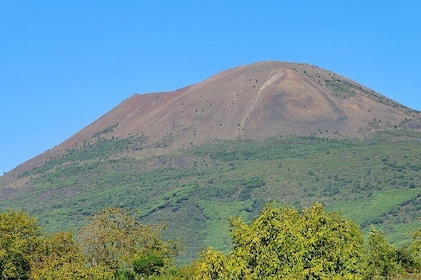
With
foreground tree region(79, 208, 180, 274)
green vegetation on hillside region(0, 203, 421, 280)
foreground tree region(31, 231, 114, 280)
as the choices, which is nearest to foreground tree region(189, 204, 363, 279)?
green vegetation on hillside region(0, 203, 421, 280)

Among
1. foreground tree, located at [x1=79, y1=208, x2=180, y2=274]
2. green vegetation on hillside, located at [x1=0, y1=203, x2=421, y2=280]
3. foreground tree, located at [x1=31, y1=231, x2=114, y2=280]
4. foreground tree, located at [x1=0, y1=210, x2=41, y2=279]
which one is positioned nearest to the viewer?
green vegetation on hillside, located at [x1=0, y1=203, x2=421, y2=280]

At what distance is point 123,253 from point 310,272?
42.1m

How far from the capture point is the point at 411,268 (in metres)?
73.1

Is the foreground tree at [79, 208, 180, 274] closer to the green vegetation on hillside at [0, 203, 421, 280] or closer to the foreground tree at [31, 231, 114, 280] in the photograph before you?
the green vegetation on hillside at [0, 203, 421, 280]

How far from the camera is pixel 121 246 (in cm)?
8131

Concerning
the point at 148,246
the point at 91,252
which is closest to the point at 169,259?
the point at 148,246

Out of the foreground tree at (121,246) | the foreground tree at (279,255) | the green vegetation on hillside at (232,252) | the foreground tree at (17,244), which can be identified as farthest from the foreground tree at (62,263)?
the foreground tree at (279,255)

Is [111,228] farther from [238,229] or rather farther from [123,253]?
[238,229]

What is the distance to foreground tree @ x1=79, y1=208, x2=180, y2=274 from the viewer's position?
256 feet

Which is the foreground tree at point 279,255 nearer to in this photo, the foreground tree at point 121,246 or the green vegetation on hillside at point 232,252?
the green vegetation on hillside at point 232,252

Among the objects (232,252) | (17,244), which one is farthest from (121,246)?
(232,252)

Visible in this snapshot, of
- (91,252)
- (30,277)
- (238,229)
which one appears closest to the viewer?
(238,229)

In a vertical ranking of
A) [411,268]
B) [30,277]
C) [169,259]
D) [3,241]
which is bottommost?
[411,268]

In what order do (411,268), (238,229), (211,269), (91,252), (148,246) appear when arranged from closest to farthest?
(211,269) < (238,229) < (411,268) < (91,252) < (148,246)
